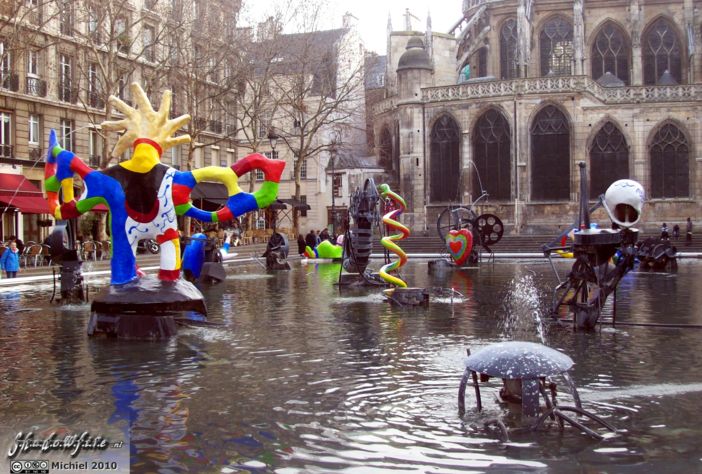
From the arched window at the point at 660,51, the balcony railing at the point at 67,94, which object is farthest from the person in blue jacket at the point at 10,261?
the arched window at the point at 660,51

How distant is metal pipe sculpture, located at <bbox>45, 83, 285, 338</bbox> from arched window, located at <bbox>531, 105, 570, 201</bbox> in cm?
3491

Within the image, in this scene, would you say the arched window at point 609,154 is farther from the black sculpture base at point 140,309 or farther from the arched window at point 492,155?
the black sculpture base at point 140,309

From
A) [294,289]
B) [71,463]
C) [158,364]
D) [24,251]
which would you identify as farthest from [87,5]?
[71,463]

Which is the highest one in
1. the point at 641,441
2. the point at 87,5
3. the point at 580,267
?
the point at 87,5

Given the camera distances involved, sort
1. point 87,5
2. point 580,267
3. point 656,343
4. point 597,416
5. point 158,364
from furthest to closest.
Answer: point 87,5 < point 580,267 < point 656,343 < point 158,364 < point 597,416

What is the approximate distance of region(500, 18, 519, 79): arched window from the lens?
52531 mm

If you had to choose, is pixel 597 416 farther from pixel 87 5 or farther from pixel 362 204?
pixel 87 5

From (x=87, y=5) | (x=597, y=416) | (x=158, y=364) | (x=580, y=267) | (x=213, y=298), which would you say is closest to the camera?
(x=597, y=416)

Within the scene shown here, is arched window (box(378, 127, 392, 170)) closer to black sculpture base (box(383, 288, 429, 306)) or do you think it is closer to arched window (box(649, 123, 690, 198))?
Result: arched window (box(649, 123, 690, 198))

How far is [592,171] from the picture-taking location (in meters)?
44.8

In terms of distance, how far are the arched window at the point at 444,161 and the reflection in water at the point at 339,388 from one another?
32.4 metres

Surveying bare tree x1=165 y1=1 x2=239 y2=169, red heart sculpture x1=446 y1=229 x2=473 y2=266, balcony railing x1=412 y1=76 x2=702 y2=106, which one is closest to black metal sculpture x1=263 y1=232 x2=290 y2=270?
red heart sculpture x1=446 y1=229 x2=473 y2=266

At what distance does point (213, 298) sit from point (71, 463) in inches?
468

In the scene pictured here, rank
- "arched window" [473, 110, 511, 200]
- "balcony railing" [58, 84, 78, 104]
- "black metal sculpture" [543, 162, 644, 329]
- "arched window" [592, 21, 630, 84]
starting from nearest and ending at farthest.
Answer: "black metal sculpture" [543, 162, 644, 329] < "balcony railing" [58, 84, 78, 104] < "arched window" [473, 110, 511, 200] < "arched window" [592, 21, 630, 84]
